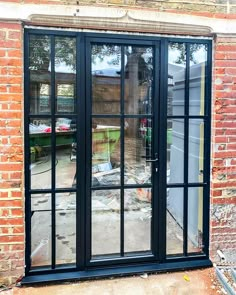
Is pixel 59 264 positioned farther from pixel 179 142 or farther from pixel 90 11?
pixel 90 11

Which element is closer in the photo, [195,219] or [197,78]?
[197,78]

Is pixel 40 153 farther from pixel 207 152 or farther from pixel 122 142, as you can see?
pixel 207 152

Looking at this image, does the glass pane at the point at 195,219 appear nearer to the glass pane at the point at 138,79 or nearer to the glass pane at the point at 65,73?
the glass pane at the point at 138,79

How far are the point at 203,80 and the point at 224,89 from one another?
220 millimetres

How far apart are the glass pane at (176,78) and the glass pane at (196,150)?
0.20m

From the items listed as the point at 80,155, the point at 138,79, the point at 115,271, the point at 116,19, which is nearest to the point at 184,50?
the point at 138,79

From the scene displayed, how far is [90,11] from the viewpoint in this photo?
259 centimetres

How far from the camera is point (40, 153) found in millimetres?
2725

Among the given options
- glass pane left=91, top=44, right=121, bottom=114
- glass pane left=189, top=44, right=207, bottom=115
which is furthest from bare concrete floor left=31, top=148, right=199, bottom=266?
glass pane left=189, top=44, right=207, bottom=115

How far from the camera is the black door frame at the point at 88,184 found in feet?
8.86

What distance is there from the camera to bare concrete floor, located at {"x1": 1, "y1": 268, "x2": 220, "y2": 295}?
8.53 feet

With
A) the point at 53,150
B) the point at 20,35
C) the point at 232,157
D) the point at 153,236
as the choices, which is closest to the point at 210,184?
the point at 232,157

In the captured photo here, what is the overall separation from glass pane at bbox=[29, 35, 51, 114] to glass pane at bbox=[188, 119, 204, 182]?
4.59 ft

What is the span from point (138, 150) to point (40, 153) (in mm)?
905
